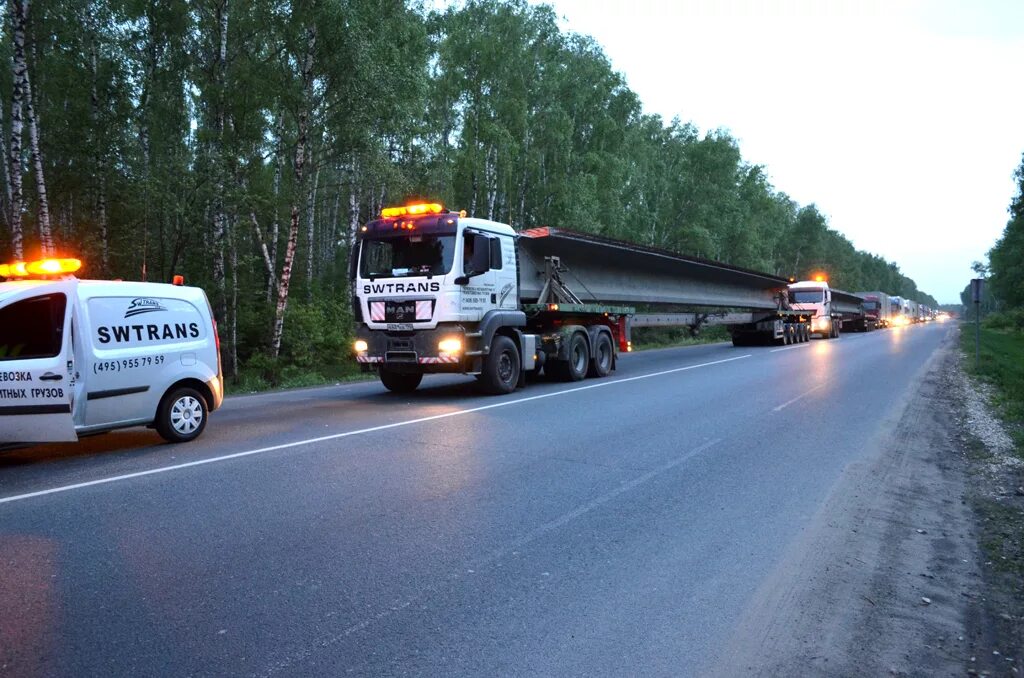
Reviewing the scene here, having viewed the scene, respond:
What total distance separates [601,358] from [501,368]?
4243mm

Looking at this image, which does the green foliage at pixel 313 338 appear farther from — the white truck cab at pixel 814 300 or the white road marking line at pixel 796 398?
the white truck cab at pixel 814 300

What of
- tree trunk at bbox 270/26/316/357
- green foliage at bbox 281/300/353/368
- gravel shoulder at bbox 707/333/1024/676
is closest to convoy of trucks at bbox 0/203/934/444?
tree trunk at bbox 270/26/316/357

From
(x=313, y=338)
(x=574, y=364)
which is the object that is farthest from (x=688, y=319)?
(x=313, y=338)

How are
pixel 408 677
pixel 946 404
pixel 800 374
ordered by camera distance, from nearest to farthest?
pixel 408 677, pixel 946 404, pixel 800 374

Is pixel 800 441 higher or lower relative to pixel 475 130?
lower

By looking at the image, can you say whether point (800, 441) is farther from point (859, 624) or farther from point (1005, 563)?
point (859, 624)

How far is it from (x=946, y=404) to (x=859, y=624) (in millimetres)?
10589

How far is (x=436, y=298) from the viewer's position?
12.1 metres

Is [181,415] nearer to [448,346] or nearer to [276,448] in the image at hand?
[276,448]

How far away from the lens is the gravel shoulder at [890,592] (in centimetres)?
325

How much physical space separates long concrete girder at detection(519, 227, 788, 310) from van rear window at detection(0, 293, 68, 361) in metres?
8.98

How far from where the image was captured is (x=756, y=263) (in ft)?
204

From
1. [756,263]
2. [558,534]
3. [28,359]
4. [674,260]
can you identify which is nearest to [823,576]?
[558,534]

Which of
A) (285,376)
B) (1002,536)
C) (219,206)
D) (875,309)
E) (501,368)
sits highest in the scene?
(219,206)
